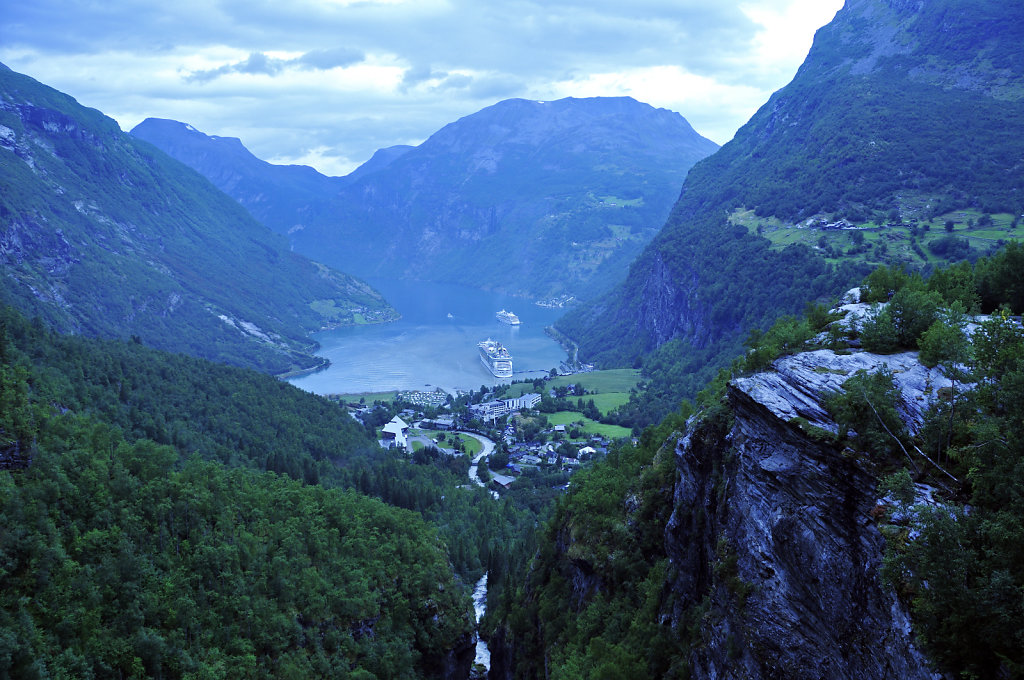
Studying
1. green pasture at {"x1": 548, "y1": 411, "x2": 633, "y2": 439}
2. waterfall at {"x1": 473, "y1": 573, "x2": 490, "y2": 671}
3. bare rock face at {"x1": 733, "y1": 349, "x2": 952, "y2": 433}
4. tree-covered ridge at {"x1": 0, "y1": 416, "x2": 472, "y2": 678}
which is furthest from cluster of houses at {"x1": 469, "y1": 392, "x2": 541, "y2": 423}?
bare rock face at {"x1": 733, "y1": 349, "x2": 952, "y2": 433}

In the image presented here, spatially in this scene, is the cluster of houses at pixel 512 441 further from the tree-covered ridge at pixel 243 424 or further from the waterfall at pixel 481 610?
the waterfall at pixel 481 610

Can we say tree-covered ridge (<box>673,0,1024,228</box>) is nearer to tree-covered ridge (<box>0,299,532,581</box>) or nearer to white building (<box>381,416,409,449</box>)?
white building (<box>381,416,409,449</box>)

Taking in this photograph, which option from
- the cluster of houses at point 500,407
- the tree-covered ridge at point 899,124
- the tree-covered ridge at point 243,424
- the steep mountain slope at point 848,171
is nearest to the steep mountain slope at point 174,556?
the tree-covered ridge at point 243,424

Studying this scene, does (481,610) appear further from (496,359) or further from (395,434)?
(496,359)

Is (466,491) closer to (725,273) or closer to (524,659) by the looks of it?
(524,659)

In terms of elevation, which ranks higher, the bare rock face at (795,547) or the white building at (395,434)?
the bare rock face at (795,547)

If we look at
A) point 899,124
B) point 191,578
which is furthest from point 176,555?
point 899,124
